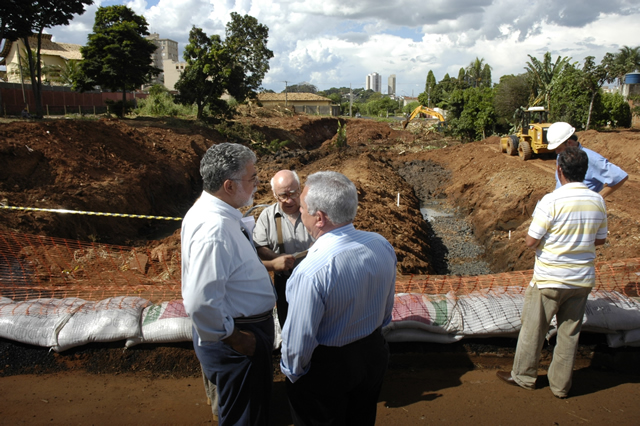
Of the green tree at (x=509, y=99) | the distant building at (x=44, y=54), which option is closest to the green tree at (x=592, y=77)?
the green tree at (x=509, y=99)

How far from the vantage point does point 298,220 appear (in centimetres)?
→ 296

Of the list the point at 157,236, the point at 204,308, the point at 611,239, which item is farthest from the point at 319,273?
the point at 157,236

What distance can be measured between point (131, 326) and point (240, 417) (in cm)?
180

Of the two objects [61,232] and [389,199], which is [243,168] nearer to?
[61,232]

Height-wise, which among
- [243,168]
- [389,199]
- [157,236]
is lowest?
[157,236]

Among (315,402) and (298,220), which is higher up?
(298,220)

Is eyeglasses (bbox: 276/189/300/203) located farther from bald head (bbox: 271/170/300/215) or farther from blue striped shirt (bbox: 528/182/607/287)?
blue striped shirt (bbox: 528/182/607/287)

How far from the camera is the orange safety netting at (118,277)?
14.0ft

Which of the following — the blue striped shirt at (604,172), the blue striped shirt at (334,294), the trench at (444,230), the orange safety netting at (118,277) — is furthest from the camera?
the trench at (444,230)

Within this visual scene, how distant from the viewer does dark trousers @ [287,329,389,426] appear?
6.14 feet

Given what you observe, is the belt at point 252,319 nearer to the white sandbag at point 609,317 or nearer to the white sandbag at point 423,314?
the white sandbag at point 423,314

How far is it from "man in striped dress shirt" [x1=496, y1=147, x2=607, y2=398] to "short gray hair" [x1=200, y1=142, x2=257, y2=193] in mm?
1995

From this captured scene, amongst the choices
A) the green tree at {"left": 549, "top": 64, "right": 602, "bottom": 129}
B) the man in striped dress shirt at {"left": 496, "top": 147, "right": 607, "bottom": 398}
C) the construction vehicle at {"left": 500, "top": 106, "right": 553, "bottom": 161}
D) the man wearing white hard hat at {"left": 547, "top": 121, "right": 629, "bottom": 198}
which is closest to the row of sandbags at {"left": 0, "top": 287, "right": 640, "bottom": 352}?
the man in striped dress shirt at {"left": 496, "top": 147, "right": 607, "bottom": 398}

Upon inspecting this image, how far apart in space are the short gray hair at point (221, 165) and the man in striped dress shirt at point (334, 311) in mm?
421
